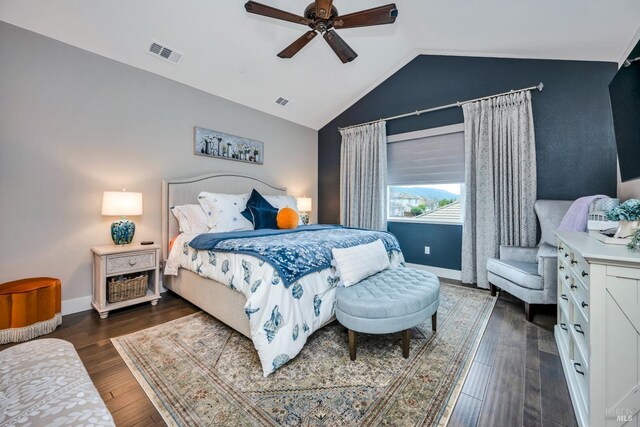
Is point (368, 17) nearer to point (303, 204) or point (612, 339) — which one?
point (612, 339)

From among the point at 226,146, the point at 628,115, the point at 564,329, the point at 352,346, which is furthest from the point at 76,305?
the point at 628,115

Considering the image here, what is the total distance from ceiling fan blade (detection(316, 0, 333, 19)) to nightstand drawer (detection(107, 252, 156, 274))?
2713mm

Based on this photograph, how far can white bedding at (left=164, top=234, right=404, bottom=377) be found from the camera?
64.3 inches

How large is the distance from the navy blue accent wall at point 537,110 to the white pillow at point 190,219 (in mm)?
2896

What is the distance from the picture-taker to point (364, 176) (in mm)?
4441

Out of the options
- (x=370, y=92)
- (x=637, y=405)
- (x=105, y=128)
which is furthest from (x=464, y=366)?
(x=370, y=92)

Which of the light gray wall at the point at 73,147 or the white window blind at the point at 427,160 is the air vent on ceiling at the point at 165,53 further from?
the white window blind at the point at 427,160

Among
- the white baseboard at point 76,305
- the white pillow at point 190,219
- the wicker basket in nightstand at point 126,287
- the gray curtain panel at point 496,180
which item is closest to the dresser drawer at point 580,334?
the gray curtain panel at point 496,180

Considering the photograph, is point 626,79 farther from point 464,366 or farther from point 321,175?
point 321,175

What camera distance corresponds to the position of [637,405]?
1054 mm

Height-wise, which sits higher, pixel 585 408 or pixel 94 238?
pixel 94 238

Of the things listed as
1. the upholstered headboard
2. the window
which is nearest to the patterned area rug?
the upholstered headboard

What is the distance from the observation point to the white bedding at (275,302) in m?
1.63

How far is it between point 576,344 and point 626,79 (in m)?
1.83
